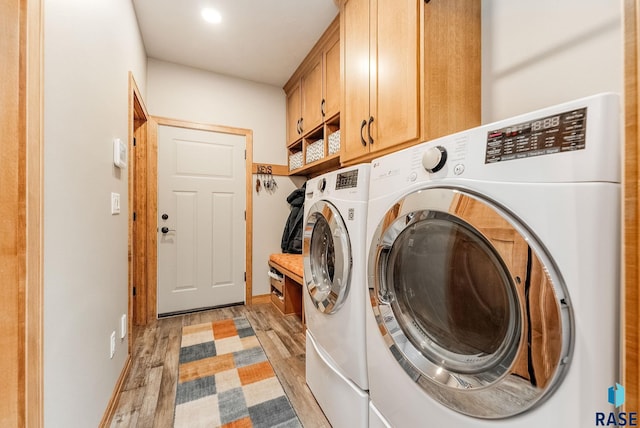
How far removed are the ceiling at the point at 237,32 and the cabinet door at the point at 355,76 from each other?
35 cm

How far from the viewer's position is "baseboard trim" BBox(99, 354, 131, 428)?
49.2 inches

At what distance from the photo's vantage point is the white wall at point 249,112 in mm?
2535

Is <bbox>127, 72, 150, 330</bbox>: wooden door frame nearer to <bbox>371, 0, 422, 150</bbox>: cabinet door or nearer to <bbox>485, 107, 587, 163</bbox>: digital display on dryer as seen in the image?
<bbox>371, 0, 422, 150</bbox>: cabinet door

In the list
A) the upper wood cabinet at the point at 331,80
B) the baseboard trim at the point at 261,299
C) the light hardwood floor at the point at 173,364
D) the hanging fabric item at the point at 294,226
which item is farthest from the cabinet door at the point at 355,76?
the baseboard trim at the point at 261,299

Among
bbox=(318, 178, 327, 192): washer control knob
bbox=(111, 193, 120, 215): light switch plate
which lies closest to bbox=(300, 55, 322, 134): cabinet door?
bbox=(318, 178, 327, 192): washer control knob

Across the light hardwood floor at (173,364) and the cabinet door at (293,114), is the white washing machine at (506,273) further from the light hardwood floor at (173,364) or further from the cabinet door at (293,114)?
the cabinet door at (293,114)

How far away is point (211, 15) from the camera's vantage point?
6.31 ft

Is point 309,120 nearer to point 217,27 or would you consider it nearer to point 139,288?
point 217,27

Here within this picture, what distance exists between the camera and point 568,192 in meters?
0.47

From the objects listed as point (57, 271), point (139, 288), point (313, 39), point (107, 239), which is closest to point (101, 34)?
point (107, 239)

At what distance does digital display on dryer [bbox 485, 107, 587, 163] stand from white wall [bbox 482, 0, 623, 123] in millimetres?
632

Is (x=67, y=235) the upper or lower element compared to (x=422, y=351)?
upper

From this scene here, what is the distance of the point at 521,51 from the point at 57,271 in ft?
6.45

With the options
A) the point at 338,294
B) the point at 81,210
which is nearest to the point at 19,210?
the point at 81,210
